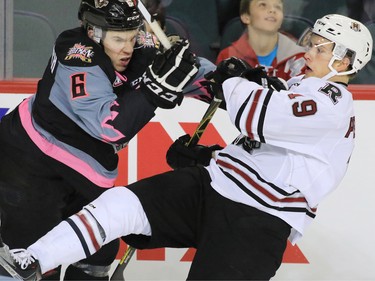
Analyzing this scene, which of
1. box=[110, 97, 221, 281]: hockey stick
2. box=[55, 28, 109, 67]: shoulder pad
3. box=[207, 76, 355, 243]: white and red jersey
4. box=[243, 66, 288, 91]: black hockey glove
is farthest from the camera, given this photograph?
box=[110, 97, 221, 281]: hockey stick

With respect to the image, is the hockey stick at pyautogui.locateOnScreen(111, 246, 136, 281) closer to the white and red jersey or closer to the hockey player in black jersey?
the hockey player in black jersey

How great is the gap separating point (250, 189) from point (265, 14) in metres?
1.21

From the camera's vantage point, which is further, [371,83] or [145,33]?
[371,83]

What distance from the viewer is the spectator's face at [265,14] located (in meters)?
3.72

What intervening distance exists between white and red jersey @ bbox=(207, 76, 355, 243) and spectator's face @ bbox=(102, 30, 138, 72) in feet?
1.24

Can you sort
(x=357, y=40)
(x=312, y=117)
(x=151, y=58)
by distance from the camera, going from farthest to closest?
(x=151, y=58) → (x=357, y=40) → (x=312, y=117)

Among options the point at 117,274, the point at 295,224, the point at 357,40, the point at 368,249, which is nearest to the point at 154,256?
the point at 117,274

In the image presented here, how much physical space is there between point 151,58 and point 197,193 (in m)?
0.53

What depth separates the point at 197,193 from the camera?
9.05 feet

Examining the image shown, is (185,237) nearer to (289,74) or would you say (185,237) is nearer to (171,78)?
(171,78)

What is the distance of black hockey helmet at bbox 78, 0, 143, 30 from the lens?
2857mm

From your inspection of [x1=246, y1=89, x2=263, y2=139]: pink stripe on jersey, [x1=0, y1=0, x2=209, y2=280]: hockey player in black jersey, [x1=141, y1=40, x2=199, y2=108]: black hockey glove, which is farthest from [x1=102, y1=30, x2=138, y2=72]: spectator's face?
[x1=246, y1=89, x2=263, y2=139]: pink stripe on jersey

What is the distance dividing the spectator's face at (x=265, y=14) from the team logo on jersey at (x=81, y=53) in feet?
3.38

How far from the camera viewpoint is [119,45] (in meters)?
2.90
